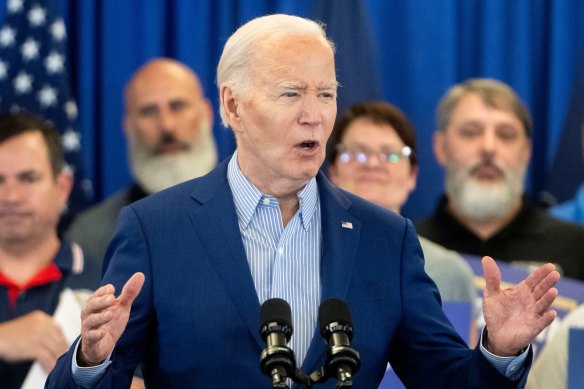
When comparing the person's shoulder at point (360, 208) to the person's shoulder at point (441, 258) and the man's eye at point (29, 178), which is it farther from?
the man's eye at point (29, 178)

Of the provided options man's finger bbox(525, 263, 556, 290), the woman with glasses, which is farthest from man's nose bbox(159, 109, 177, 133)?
man's finger bbox(525, 263, 556, 290)

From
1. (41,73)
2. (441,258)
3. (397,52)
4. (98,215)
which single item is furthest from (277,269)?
(397,52)

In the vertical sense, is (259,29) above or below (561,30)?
above

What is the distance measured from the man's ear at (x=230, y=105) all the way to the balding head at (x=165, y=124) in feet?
9.05

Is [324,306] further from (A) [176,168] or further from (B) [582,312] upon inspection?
(A) [176,168]

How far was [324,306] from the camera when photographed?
7.66 feet

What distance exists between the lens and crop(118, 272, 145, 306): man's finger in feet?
7.98

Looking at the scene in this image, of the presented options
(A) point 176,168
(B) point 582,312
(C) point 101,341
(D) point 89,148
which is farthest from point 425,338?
(D) point 89,148

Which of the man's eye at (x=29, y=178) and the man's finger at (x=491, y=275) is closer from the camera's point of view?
the man's finger at (x=491, y=275)

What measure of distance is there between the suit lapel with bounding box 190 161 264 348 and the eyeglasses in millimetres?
2109

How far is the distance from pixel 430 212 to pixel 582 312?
2152mm

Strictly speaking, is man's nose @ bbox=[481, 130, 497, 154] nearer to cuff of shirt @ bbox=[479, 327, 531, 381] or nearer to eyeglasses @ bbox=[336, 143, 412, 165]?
eyeglasses @ bbox=[336, 143, 412, 165]

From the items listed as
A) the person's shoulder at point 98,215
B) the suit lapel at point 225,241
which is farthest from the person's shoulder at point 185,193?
the person's shoulder at point 98,215

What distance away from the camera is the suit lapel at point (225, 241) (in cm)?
263
